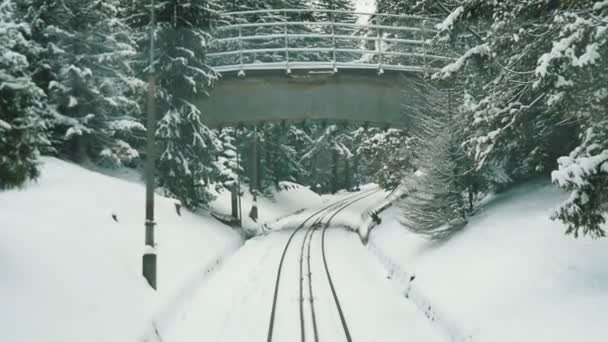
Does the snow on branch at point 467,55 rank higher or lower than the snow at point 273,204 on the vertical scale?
higher

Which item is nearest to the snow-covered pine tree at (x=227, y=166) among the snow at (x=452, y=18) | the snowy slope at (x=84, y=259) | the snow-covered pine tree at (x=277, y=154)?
the snowy slope at (x=84, y=259)

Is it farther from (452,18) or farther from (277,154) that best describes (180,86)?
(277,154)

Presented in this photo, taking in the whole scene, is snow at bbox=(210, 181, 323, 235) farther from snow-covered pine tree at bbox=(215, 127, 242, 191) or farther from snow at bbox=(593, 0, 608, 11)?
snow at bbox=(593, 0, 608, 11)

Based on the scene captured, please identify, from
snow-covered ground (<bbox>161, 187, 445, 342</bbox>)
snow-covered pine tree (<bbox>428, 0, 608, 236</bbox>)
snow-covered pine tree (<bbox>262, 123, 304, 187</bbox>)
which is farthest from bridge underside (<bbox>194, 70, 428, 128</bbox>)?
snow-covered pine tree (<bbox>262, 123, 304, 187</bbox>)

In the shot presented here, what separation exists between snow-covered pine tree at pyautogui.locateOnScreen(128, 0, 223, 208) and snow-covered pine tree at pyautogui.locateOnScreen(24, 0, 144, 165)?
4.15 feet

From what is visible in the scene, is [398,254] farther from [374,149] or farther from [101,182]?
[374,149]

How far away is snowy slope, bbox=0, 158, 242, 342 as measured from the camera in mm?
9930

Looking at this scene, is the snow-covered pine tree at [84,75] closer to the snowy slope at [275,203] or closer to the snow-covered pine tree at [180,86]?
the snow-covered pine tree at [180,86]

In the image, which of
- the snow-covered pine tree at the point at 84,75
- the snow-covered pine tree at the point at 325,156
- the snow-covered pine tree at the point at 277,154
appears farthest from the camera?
the snow-covered pine tree at the point at 325,156

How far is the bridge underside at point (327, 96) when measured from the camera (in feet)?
82.6

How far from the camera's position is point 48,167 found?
22281mm

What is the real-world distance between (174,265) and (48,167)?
7.39 metres

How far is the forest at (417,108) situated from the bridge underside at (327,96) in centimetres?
67

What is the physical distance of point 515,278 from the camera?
12.0 meters
